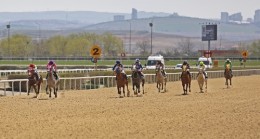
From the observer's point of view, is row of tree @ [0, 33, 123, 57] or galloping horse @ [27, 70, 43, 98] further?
row of tree @ [0, 33, 123, 57]

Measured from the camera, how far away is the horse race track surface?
582 inches

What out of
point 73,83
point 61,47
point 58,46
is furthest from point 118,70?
point 58,46

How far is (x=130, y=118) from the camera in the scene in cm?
1833

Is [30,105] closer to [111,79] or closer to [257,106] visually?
[257,106]

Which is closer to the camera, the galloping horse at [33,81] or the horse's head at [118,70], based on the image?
the horse's head at [118,70]

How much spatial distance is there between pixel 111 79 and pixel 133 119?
21.1 m

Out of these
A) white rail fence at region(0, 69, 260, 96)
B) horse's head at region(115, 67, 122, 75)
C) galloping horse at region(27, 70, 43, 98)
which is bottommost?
white rail fence at region(0, 69, 260, 96)

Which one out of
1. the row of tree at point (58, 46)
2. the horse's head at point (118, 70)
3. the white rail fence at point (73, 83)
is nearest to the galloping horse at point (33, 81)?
the white rail fence at point (73, 83)

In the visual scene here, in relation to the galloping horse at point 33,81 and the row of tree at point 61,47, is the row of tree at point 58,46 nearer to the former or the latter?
the row of tree at point 61,47

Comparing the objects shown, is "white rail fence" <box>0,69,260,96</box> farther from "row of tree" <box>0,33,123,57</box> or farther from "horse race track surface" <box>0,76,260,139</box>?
"row of tree" <box>0,33,123,57</box>

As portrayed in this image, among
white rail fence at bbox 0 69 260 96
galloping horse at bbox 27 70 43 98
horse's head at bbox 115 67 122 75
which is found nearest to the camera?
horse's head at bbox 115 67 122 75

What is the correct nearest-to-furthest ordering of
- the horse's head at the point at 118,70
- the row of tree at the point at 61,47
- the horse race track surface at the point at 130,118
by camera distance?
the horse race track surface at the point at 130,118 → the horse's head at the point at 118,70 → the row of tree at the point at 61,47

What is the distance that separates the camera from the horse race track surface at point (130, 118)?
48.5 feet

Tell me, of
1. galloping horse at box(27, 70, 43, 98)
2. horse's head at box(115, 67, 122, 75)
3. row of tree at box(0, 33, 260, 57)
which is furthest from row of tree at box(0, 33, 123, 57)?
horse's head at box(115, 67, 122, 75)
